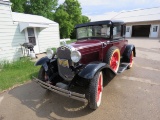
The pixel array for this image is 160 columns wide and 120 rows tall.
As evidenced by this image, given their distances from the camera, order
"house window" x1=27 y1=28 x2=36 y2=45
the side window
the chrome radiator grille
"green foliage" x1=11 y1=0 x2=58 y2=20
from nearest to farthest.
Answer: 1. the chrome radiator grille
2. the side window
3. "house window" x1=27 y1=28 x2=36 y2=45
4. "green foliage" x1=11 y1=0 x2=58 y2=20

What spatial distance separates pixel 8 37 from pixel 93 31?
5.08 m

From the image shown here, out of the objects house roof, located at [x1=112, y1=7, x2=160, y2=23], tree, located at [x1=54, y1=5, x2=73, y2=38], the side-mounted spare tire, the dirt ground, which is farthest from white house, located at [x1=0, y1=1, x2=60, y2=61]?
house roof, located at [x1=112, y1=7, x2=160, y2=23]

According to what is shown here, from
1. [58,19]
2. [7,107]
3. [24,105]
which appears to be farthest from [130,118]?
[58,19]

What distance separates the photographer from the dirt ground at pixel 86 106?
2.71 meters

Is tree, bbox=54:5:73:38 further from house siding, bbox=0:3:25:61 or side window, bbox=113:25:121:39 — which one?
side window, bbox=113:25:121:39

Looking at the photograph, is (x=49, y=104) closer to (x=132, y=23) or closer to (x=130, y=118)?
(x=130, y=118)

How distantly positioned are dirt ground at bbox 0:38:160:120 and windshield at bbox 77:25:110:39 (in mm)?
1589

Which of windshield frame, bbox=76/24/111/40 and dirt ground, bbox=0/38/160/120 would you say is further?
windshield frame, bbox=76/24/111/40

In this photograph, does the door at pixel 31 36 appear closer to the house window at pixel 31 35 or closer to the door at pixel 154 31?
the house window at pixel 31 35

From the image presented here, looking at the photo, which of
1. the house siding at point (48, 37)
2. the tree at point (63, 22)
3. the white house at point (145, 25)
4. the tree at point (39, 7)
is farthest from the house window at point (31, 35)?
the white house at point (145, 25)

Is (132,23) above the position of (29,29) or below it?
above

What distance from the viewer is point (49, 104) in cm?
319

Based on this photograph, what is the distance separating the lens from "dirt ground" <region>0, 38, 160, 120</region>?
271cm

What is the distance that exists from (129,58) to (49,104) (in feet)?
11.2
